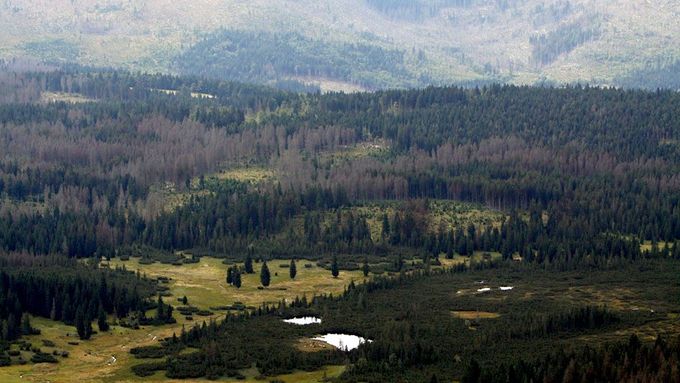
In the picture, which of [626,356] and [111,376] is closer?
[626,356]

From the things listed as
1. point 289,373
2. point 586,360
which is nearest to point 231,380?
point 289,373

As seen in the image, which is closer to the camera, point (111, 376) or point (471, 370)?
point (471, 370)

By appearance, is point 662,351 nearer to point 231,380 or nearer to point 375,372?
point 375,372

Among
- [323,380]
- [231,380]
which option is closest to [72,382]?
[231,380]

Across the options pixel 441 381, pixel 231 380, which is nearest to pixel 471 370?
pixel 441 381

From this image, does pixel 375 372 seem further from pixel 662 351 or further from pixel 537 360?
pixel 662 351

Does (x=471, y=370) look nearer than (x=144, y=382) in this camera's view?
Yes

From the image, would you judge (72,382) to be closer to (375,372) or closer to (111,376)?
(111,376)
